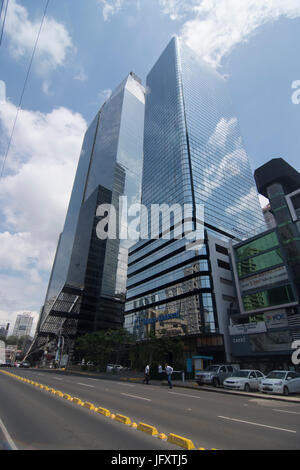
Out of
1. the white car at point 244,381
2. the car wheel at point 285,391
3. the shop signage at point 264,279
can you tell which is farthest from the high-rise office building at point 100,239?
Answer: the car wheel at point 285,391

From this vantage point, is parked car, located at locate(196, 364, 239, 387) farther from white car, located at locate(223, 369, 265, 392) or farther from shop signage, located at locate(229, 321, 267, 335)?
shop signage, located at locate(229, 321, 267, 335)

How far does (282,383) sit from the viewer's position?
17062 mm

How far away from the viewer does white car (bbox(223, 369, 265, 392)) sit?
19.0m

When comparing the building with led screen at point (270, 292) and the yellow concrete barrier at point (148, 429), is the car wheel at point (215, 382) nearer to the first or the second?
the yellow concrete barrier at point (148, 429)

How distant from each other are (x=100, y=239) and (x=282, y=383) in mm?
82515

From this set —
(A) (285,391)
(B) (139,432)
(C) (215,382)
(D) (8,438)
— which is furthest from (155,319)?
(D) (8,438)

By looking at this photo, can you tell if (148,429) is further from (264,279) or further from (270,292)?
(264,279)

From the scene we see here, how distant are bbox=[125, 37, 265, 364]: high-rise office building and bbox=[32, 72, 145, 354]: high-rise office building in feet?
43.1

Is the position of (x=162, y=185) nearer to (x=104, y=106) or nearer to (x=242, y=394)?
(x=242, y=394)

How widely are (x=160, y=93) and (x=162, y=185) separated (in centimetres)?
5009

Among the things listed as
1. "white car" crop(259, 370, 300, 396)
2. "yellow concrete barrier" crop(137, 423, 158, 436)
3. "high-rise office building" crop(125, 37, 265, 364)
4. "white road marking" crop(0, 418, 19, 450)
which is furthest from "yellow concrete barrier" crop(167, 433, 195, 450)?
"high-rise office building" crop(125, 37, 265, 364)

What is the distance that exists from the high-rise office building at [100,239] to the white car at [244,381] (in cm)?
6298

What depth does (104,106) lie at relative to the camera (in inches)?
6265

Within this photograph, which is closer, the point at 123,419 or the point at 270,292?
the point at 123,419
